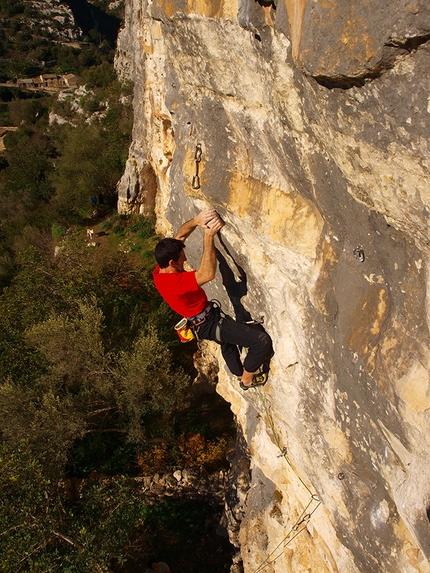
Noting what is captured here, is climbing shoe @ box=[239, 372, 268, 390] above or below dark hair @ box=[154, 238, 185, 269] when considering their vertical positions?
below

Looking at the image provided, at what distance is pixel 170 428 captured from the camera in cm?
972

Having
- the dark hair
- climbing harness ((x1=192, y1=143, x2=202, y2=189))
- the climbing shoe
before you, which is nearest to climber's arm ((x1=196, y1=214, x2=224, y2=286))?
the dark hair

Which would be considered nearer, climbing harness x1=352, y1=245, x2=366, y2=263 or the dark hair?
climbing harness x1=352, y1=245, x2=366, y2=263

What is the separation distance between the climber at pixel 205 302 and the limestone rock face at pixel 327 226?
194mm

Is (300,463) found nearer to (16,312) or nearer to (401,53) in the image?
(401,53)

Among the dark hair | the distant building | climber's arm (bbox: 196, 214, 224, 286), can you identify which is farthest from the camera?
the distant building

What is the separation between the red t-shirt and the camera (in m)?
3.91

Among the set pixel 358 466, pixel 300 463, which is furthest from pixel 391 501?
pixel 300 463

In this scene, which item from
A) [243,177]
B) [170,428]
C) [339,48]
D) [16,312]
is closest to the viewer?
[339,48]

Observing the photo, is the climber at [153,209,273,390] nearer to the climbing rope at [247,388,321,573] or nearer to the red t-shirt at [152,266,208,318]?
the red t-shirt at [152,266,208,318]

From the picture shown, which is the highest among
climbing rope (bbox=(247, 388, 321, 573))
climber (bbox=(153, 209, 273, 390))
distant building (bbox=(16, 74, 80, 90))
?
climber (bbox=(153, 209, 273, 390))

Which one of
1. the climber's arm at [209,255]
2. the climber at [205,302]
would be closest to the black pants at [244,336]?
the climber at [205,302]

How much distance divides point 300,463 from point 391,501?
1.39m

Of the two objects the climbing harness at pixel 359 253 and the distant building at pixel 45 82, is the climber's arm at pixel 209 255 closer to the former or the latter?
the climbing harness at pixel 359 253
